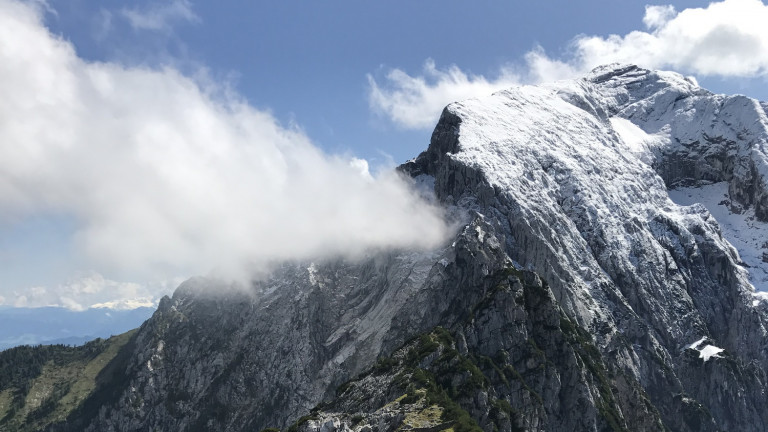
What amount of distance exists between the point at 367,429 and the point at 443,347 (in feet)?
187

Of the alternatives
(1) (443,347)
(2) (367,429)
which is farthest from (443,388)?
(2) (367,429)

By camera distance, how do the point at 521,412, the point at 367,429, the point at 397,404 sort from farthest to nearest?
the point at 521,412, the point at 397,404, the point at 367,429

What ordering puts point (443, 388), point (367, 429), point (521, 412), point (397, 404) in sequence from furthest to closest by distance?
point (521, 412)
point (443, 388)
point (397, 404)
point (367, 429)

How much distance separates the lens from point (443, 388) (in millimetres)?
176625

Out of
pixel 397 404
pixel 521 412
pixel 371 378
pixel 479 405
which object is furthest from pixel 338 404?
pixel 521 412

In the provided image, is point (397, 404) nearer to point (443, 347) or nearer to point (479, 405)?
point (479, 405)

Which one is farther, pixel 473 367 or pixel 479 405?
pixel 473 367

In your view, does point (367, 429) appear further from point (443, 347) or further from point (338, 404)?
point (443, 347)

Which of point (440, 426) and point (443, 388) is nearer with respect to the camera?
point (440, 426)

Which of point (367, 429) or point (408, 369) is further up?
point (408, 369)

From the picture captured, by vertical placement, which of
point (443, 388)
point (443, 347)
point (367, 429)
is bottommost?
point (367, 429)

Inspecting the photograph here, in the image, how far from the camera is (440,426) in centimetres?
14838

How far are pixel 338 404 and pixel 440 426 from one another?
4509 cm

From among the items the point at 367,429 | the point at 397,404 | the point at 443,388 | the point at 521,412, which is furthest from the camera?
the point at 521,412
